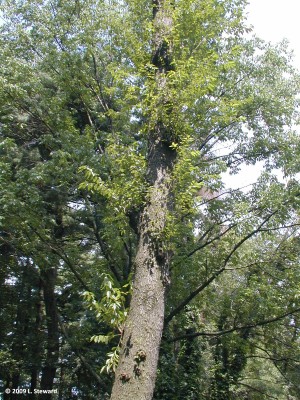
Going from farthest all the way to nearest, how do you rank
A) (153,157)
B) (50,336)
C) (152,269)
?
(50,336), (153,157), (152,269)

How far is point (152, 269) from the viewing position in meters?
3.79

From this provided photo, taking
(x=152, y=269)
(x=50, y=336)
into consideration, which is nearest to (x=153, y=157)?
(x=152, y=269)

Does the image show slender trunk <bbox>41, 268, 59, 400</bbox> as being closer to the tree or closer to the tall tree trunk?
the tree

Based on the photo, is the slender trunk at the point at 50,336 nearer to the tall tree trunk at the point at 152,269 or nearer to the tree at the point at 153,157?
the tree at the point at 153,157

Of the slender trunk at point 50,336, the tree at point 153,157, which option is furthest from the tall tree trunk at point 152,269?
the slender trunk at point 50,336

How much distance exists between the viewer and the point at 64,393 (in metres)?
13.3

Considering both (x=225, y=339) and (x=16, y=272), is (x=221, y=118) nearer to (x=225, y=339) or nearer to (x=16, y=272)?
(x=225, y=339)

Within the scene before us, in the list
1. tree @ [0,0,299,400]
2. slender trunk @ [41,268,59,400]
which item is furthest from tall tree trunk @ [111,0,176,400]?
slender trunk @ [41,268,59,400]

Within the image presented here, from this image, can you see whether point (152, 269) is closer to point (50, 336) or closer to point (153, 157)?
point (153, 157)

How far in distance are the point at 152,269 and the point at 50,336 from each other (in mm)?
8492

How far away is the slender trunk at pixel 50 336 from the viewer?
402 inches

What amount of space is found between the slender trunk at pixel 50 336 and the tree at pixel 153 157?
0.07m

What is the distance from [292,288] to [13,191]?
493 centimetres

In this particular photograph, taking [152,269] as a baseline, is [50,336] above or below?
above
